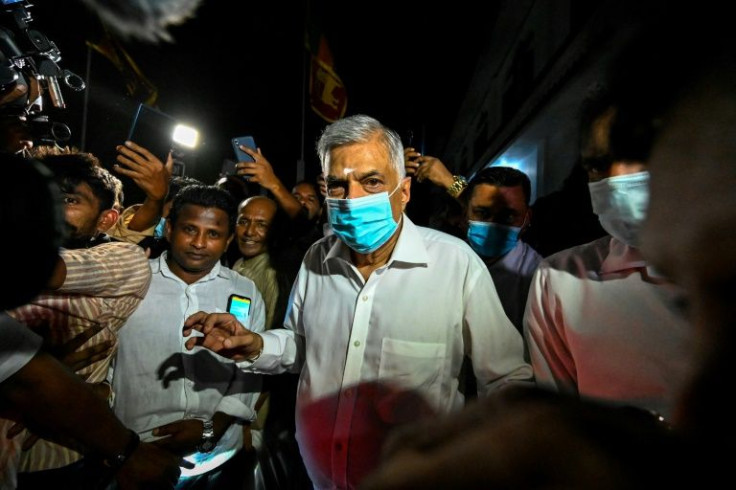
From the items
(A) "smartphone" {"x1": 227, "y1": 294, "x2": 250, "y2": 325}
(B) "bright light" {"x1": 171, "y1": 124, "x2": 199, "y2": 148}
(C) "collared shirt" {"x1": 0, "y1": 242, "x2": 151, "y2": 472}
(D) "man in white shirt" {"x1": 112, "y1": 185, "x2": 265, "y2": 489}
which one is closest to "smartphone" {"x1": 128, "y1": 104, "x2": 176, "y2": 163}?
(D) "man in white shirt" {"x1": 112, "y1": 185, "x2": 265, "y2": 489}

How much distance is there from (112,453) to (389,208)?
1.62m

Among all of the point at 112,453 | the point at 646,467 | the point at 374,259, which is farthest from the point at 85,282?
the point at 646,467

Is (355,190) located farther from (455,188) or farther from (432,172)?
(455,188)

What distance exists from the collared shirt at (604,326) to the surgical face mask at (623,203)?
0.09 metres

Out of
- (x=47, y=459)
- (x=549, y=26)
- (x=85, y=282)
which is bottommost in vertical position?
(x=47, y=459)

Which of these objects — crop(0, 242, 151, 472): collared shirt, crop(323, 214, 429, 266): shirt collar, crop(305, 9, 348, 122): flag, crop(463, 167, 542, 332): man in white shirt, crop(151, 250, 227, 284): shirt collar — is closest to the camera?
crop(0, 242, 151, 472): collared shirt

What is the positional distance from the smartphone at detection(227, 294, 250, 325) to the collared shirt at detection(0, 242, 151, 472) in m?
0.57

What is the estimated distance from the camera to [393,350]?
5.55 ft

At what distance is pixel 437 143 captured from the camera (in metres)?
21.2

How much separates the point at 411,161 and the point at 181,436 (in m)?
2.73

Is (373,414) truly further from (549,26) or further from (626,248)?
(549,26)

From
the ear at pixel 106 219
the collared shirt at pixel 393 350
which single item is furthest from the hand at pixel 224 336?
the ear at pixel 106 219

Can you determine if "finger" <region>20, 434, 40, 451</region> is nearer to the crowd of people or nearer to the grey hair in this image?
the crowd of people

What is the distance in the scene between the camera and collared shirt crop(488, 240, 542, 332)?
2.41m
